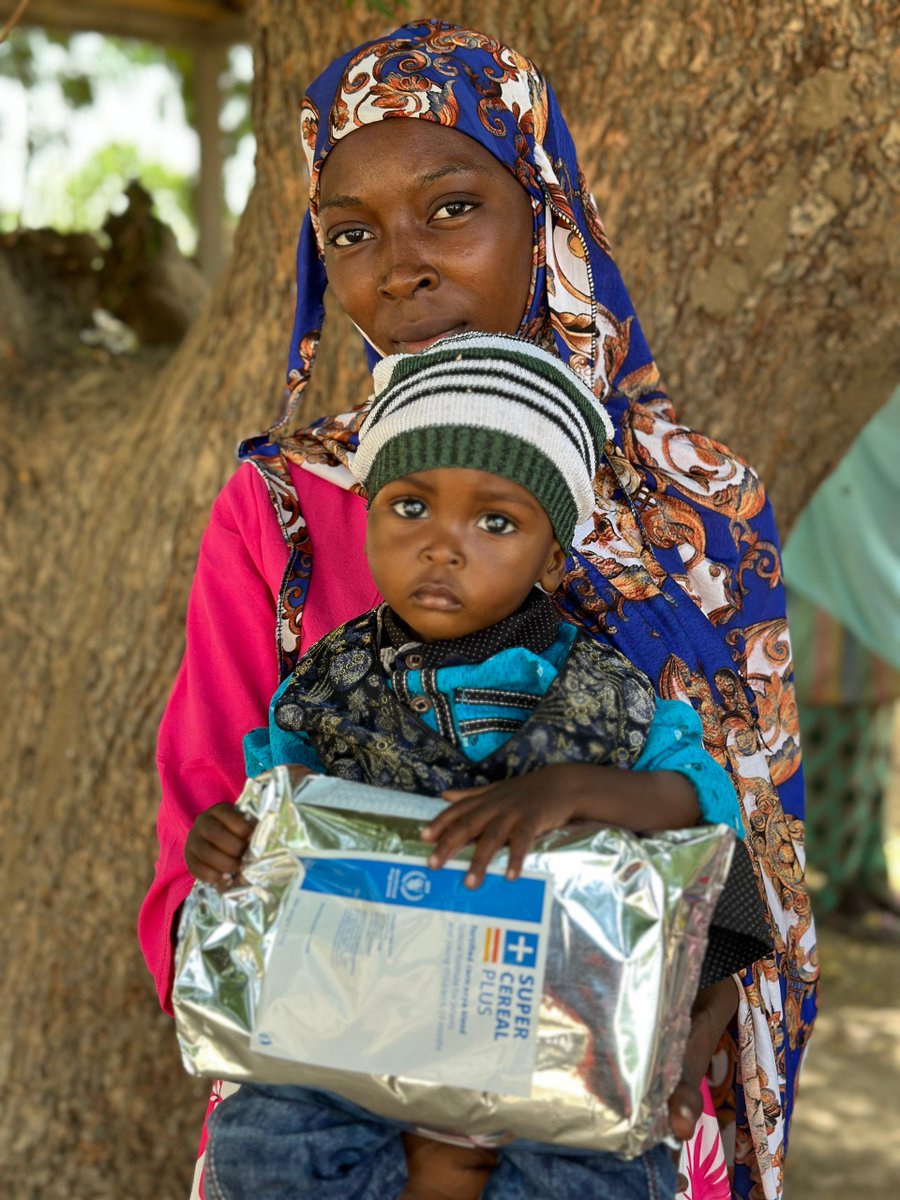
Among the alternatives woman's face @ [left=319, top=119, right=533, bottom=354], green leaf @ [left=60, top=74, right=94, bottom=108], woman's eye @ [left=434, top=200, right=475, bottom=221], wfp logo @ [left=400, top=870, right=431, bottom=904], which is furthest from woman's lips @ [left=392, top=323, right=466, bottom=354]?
green leaf @ [left=60, top=74, right=94, bottom=108]

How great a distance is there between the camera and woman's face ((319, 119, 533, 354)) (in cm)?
182

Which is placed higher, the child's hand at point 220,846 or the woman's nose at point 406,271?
the woman's nose at point 406,271

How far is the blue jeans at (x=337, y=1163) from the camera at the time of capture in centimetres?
134

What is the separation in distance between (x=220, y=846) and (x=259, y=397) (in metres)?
1.68

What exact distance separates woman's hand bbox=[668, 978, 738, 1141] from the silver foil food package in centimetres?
5

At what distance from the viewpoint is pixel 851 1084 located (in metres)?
4.69

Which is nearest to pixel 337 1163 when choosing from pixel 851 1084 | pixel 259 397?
pixel 259 397

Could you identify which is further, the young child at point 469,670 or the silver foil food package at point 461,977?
the young child at point 469,670

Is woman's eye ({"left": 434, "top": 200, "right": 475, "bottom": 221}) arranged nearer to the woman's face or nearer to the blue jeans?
the woman's face

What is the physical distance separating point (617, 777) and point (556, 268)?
0.86 metres

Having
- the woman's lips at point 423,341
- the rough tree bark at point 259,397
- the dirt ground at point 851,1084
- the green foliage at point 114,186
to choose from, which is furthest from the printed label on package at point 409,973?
the green foliage at point 114,186

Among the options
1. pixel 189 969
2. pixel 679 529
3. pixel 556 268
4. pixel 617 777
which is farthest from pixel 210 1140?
pixel 556 268

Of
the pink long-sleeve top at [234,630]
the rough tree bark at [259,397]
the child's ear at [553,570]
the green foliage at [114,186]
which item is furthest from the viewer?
the green foliage at [114,186]

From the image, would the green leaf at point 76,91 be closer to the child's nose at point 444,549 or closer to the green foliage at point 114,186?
the green foliage at point 114,186
